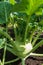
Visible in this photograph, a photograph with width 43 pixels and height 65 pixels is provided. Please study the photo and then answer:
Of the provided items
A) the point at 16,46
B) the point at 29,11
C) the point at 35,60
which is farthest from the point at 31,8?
the point at 35,60

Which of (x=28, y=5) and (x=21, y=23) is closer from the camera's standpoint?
(x=28, y=5)

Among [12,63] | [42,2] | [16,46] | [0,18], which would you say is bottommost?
[12,63]

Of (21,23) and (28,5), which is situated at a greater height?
(28,5)

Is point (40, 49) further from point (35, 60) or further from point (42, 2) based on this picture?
point (42, 2)

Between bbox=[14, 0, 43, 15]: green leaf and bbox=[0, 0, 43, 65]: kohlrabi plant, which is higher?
bbox=[14, 0, 43, 15]: green leaf

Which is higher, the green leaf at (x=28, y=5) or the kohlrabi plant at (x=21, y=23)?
the green leaf at (x=28, y=5)

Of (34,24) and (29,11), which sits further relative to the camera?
(34,24)

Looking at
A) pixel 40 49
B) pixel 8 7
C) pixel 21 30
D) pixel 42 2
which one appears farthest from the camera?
pixel 40 49

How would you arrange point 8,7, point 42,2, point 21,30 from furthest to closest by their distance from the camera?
point 21,30
point 8,7
point 42,2

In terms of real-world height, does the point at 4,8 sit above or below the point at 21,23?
above

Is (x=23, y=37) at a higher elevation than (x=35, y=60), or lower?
higher

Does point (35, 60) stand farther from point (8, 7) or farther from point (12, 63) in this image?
point (8, 7)
